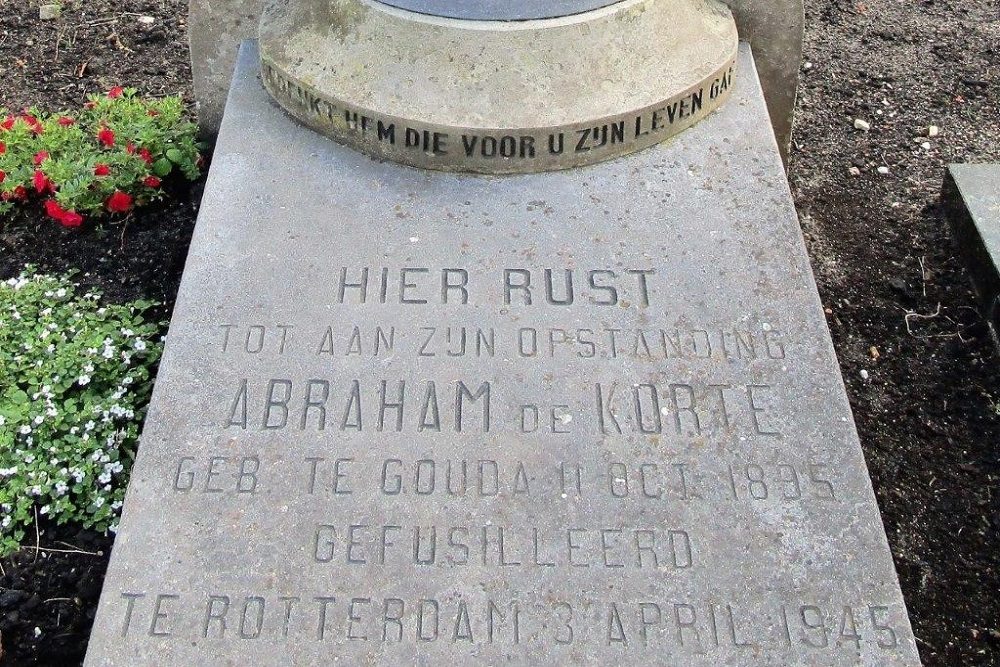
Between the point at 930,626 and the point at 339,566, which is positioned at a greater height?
the point at 339,566

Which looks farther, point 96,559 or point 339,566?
point 96,559

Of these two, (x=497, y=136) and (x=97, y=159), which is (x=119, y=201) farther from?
(x=497, y=136)

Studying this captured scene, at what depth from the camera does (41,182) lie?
309cm

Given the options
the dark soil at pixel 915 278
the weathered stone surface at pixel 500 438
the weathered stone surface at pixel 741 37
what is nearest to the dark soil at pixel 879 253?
the dark soil at pixel 915 278

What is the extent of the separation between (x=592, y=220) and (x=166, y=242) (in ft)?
4.97

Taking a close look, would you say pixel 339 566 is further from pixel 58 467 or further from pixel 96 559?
pixel 58 467

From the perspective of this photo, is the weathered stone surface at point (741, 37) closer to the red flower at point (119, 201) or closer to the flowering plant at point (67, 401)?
the red flower at point (119, 201)

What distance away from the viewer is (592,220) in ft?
7.41

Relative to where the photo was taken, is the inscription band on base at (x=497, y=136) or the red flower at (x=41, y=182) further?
the red flower at (x=41, y=182)

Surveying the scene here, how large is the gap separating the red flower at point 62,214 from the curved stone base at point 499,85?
3.09ft

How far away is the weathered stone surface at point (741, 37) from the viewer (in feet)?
9.23

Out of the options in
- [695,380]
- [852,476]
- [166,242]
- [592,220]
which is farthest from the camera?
[166,242]

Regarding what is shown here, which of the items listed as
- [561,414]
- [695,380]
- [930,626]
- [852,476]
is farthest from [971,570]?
[561,414]

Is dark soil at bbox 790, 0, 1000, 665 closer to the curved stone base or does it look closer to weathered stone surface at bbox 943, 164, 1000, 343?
weathered stone surface at bbox 943, 164, 1000, 343
